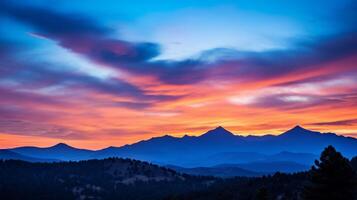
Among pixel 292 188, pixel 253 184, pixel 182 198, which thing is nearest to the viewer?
pixel 292 188

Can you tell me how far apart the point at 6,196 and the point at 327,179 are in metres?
198

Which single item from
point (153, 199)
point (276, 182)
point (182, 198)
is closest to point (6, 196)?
point (153, 199)

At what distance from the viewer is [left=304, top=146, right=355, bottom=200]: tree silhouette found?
23.1 m

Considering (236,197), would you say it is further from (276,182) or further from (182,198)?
(182,198)

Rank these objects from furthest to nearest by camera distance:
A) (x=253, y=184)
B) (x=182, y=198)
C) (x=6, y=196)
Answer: (x=6, y=196) → (x=182, y=198) → (x=253, y=184)

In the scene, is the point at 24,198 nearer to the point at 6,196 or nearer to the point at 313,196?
the point at 6,196

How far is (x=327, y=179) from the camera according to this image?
23.3 meters

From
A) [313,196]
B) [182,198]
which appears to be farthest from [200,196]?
[313,196]

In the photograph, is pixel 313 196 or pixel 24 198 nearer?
pixel 313 196

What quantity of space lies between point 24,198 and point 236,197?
383 ft

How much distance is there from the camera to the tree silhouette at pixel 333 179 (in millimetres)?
23141

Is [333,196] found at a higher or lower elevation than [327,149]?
lower

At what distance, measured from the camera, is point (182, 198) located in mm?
161375

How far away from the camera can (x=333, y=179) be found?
23281 mm
